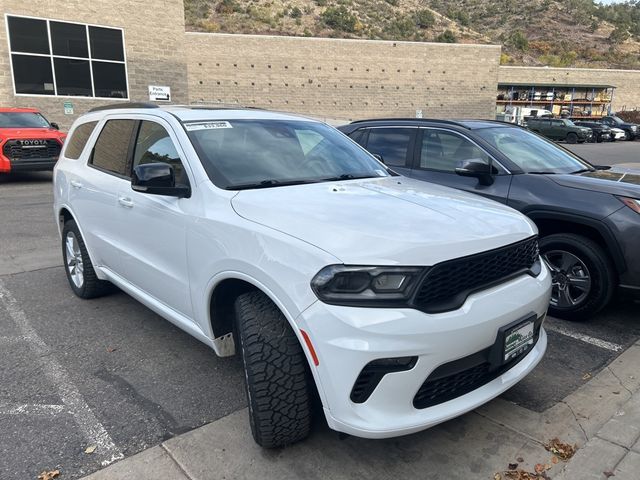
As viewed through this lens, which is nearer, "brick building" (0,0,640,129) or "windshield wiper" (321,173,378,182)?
"windshield wiper" (321,173,378,182)

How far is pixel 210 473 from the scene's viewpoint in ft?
8.51

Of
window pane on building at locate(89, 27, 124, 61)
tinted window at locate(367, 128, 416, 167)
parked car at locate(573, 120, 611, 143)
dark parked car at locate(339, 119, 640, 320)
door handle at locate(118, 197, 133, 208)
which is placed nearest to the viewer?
door handle at locate(118, 197, 133, 208)

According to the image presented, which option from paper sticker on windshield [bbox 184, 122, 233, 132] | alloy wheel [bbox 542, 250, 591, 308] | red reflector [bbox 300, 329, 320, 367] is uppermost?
paper sticker on windshield [bbox 184, 122, 233, 132]

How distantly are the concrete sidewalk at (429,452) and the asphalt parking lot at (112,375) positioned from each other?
5.8 inches

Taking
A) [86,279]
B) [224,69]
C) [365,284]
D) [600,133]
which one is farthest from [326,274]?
[224,69]

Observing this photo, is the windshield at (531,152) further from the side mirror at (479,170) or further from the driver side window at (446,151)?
the side mirror at (479,170)

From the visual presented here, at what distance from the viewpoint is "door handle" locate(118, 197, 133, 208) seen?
146 inches

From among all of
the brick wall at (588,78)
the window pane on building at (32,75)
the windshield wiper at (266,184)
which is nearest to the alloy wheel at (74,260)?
the windshield wiper at (266,184)

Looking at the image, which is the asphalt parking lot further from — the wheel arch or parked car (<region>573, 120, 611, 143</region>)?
parked car (<region>573, 120, 611, 143</region>)

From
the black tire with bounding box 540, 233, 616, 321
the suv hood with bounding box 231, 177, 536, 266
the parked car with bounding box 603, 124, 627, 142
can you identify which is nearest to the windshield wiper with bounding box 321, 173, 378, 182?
the suv hood with bounding box 231, 177, 536, 266

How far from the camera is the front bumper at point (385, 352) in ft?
7.32

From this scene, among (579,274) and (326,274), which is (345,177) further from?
(579,274)

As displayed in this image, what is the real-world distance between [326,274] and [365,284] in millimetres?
183

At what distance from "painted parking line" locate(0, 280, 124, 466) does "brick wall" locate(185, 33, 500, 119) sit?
3652 cm
